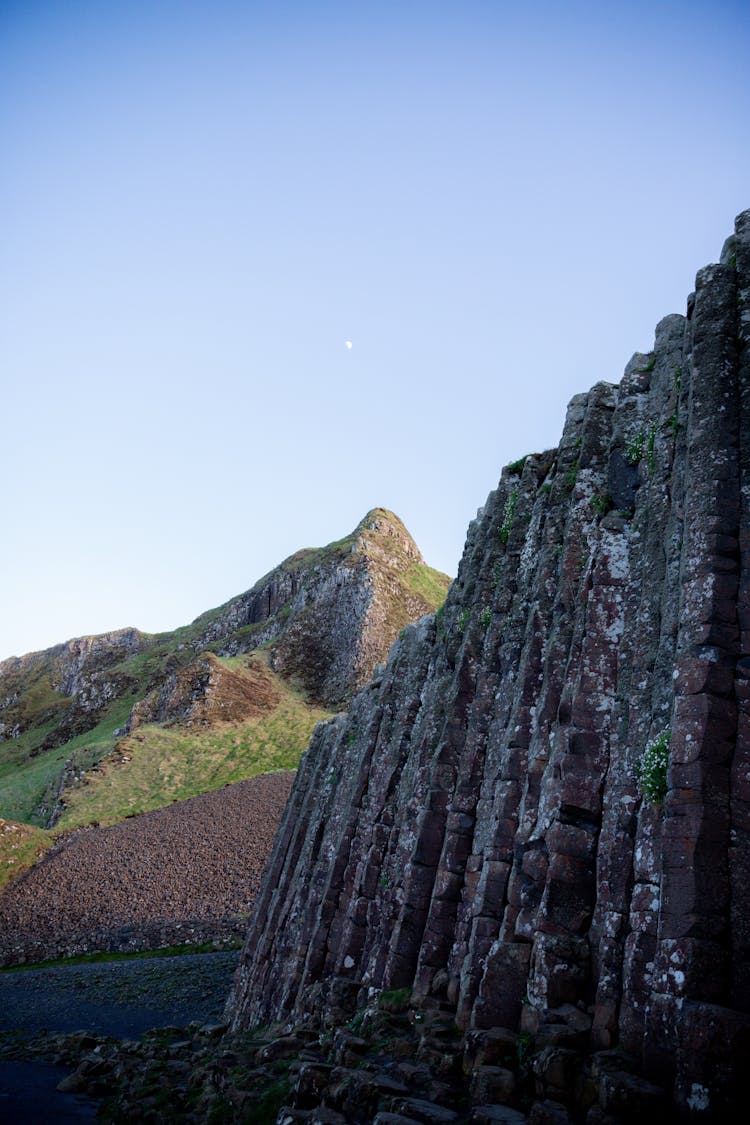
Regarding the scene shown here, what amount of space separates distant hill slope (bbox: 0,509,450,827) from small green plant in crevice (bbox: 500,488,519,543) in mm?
42955

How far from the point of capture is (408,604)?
85438 millimetres

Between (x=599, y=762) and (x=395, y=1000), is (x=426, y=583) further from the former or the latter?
(x=599, y=762)

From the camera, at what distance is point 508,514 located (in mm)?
15953

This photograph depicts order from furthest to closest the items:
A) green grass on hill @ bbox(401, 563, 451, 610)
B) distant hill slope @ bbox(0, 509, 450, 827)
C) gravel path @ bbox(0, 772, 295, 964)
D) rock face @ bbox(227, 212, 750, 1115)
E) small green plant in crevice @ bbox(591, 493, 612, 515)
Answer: green grass on hill @ bbox(401, 563, 451, 610)
distant hill slope @ bbox(0, 509, 450, 827)
gravel path @ bbox(0, 772, 295, 964)
small green plant in crevice @ bbox(591, 493, 612, 515)
rock face @ bbox(227, 212, 750, 1115)

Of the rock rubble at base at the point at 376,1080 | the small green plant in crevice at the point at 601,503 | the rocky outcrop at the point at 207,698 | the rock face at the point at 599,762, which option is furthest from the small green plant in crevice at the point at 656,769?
the rocky outcrop at the point at 207,698

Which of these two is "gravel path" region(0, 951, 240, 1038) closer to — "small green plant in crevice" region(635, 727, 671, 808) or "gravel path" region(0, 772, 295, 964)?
"gravel path" region(0, 772, 295, 964)

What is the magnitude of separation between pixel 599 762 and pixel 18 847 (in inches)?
1716

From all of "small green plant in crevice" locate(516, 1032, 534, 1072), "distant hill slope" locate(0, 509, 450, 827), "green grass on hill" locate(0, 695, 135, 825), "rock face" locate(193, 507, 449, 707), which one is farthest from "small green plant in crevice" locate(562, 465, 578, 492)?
"rock face" locate(193, 507, 449, 707)

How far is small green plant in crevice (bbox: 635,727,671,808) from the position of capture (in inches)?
320

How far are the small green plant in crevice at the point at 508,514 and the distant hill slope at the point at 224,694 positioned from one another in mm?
42955

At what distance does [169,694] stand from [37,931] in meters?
39.0

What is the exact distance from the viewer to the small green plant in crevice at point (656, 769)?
26.7ft

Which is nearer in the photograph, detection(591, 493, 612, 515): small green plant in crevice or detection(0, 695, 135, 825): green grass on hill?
A: detection(591, 493, 612, 515): small green plant in crevice

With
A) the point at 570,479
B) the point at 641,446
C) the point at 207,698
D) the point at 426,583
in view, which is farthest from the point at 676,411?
the point at 426,583
